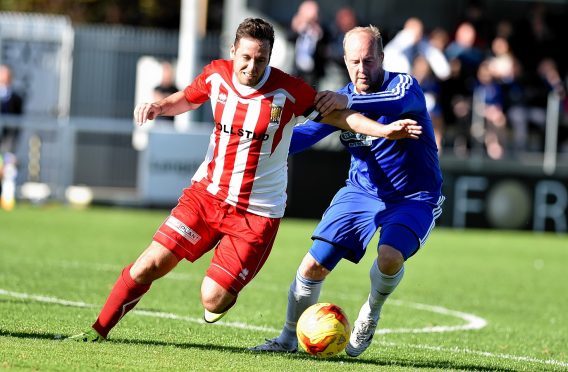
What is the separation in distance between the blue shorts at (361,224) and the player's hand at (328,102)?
3.00ft

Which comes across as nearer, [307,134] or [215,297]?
[215,297]

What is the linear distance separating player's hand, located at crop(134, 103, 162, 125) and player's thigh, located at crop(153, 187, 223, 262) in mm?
579

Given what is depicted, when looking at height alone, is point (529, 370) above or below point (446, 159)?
above

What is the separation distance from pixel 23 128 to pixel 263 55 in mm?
15379

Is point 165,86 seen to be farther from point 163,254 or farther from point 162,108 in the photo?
point 163,254

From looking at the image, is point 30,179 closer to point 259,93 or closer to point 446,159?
point 446,159

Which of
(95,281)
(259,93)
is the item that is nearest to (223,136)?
(259,93)

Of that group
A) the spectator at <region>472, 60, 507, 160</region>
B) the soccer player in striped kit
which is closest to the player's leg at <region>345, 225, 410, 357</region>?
the soccer player in striped kit

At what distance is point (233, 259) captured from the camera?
790 centimetres

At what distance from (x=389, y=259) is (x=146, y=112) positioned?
73.3 inches

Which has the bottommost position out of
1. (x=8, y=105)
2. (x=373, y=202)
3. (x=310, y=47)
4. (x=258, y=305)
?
(x=8, y=105)

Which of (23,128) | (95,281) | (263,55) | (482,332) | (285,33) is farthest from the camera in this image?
(285,33)

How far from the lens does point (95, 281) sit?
12211mm

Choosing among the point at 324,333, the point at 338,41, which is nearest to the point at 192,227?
the point at 324,333
